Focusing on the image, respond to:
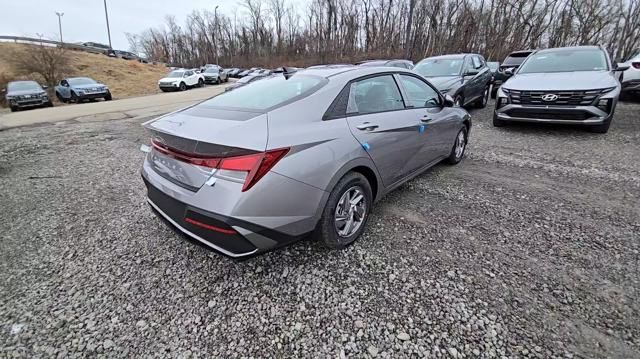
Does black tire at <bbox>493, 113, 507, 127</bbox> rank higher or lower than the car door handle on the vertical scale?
lower

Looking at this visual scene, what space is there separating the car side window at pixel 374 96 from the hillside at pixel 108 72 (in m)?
26.0

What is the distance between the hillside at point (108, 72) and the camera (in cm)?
2448

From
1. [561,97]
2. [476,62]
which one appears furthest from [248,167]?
[476,62]

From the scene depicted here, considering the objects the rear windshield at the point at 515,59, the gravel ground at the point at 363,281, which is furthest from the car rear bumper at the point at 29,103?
the rear windshield at the point at 515,59

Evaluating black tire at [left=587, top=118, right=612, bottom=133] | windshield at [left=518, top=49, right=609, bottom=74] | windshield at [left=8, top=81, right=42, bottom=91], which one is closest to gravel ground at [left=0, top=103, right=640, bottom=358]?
black tire at [left=587, top=118, right=612, bottom=133]

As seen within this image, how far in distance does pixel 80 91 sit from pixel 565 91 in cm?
2087

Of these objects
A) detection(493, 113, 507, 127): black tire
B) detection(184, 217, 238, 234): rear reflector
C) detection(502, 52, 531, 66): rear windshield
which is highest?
detection(502, 52, 531, 66): rear windshield

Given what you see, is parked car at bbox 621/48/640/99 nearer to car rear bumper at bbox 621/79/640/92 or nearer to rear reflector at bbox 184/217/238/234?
car rear bumper at bbox 621/79/640/92

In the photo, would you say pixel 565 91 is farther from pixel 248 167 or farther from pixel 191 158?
pixel 191 158

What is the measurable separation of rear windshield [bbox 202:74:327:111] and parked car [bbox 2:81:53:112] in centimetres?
1796

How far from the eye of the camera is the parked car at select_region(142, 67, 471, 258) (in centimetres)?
187

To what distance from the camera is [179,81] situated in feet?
79.4

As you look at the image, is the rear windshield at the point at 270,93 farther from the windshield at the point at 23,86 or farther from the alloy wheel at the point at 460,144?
the windshield at the point at 23,86

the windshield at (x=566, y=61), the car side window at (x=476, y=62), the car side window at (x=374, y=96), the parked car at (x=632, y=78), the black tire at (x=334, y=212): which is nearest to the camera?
the black tire at (x=334, y=212)
